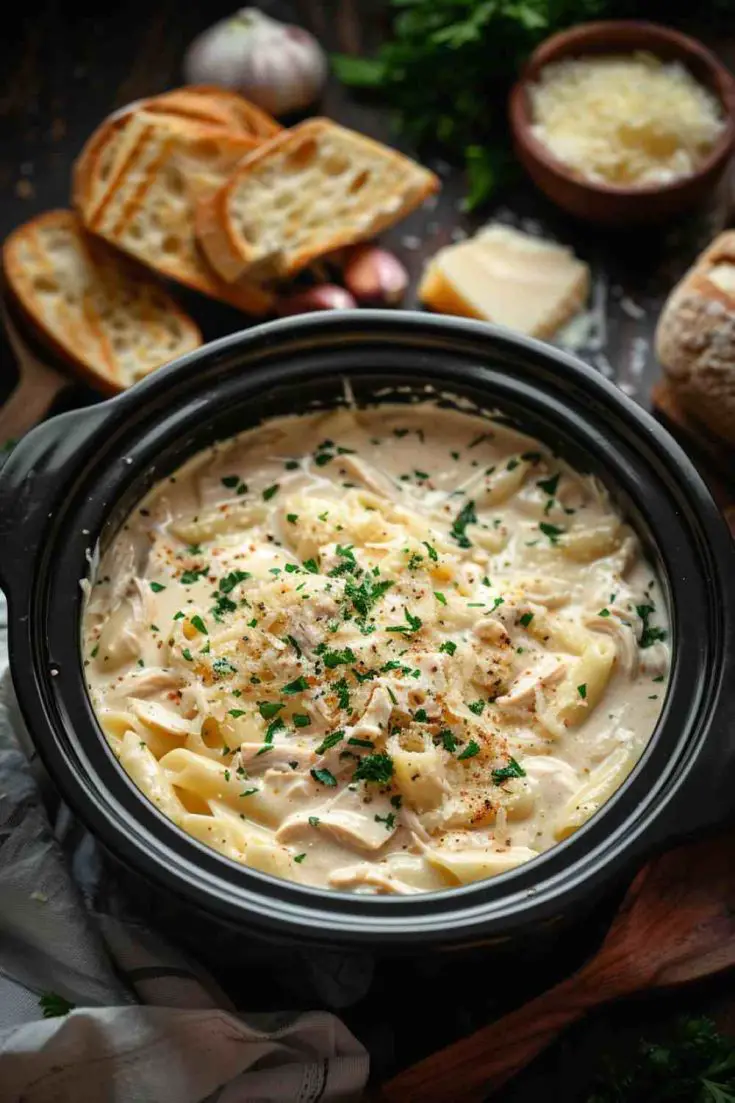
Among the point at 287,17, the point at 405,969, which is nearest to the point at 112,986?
the point at 405,969

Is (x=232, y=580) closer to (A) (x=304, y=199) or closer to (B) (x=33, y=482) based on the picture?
(B) (x=33, y=482)

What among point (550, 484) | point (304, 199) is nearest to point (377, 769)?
point (550, 484)

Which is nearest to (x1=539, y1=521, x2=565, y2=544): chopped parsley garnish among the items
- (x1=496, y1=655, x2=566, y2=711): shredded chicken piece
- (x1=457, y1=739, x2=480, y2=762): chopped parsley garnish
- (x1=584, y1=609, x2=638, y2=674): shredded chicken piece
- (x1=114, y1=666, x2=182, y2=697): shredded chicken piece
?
(x1=584, y1=609, x2=638, y2=674): shredded chicken piece

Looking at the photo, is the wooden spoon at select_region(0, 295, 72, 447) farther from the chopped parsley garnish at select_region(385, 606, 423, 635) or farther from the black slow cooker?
the chopped parsley garnish at select_region(385, 606, 423, 635)

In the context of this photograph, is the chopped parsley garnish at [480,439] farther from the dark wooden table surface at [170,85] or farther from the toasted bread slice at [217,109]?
the toasted bread slice at [217,109]

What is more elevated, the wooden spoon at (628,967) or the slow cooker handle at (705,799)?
the slow cooker handle at (705,799)

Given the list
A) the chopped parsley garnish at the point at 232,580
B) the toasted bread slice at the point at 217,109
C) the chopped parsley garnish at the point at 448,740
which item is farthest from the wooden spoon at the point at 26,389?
the chopped parsley garnish at the point at 448,740
